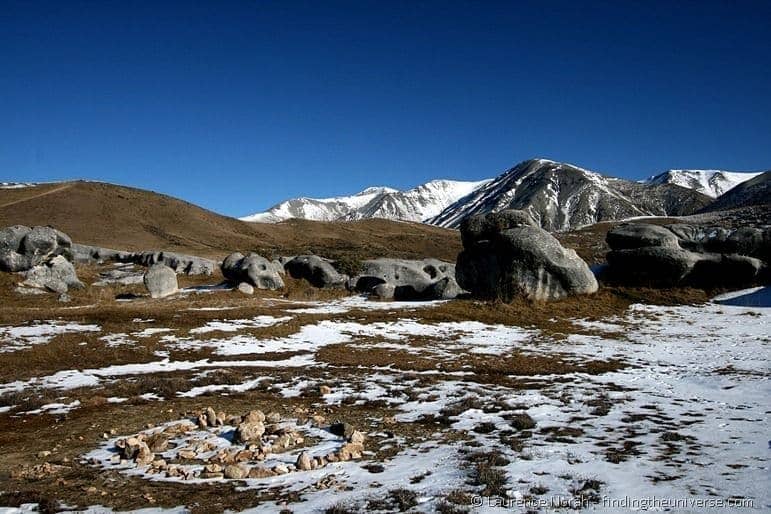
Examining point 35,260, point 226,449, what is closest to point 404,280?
point 35,260

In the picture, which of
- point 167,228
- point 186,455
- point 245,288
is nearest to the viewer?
point 186,455

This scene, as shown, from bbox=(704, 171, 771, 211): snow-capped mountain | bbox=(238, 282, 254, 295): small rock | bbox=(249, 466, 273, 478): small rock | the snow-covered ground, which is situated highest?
bbox=(704, 171, 771, 211): snow-capped mountain

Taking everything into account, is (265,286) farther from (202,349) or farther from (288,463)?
(288,463)

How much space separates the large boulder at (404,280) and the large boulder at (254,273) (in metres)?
6.54

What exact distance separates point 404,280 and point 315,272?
8.00 metres

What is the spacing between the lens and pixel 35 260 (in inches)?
1437

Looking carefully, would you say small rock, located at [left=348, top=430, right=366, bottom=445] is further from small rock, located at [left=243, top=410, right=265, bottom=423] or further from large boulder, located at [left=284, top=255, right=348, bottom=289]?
large boulder, located at [left=284, top=255, right=348, bottom=289]

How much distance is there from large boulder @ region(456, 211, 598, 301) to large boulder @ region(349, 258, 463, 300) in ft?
11.1

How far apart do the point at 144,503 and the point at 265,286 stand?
33.0 metres

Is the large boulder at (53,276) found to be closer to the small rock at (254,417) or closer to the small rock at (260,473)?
the small rock at (254,417)

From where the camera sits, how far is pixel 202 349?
20359 mm

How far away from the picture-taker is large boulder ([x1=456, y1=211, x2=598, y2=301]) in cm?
3128

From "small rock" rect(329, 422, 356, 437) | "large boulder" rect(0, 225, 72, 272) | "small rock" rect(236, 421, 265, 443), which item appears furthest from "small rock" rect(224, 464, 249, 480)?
"large boulder" rect(0, 225, 72, 272)

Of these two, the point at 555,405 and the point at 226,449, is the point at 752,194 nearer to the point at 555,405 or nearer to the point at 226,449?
the point at 555,405
